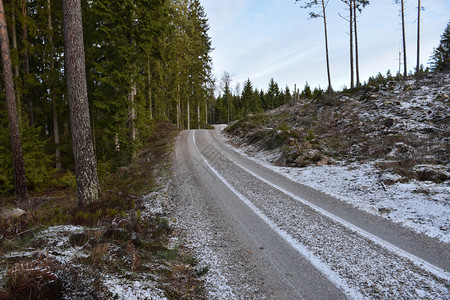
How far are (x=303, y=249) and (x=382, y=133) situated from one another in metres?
9.73

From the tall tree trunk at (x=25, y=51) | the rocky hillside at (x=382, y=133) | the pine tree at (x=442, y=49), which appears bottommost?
the rocky hillside at (x=382, y=133)

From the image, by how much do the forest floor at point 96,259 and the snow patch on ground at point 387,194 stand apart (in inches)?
182

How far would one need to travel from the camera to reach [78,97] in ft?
19.4

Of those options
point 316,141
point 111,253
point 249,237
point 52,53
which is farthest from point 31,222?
point 52,53

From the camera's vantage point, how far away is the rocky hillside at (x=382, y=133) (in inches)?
307

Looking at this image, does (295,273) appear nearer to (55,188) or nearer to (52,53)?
(55,188)

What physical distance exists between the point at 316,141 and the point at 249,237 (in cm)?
919

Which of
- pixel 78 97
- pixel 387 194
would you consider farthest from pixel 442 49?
pixel 78 97

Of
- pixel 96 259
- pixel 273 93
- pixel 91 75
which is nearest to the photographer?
pixel 96 259

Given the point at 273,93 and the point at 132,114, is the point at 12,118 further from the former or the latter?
the point at 273,93

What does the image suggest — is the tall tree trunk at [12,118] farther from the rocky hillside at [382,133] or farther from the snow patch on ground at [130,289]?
the rocky hillside at [382,133]

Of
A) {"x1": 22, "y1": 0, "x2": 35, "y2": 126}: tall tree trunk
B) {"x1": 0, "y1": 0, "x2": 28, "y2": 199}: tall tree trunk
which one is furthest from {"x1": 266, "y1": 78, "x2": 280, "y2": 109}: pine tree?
{"x1": 0, "y1": 0, "x2": 28, "y2": 199}: tall tree trunk

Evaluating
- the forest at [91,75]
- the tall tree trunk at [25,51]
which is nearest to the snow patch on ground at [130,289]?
the forest at [91,75]

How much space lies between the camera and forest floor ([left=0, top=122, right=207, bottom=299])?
7.96 feet
